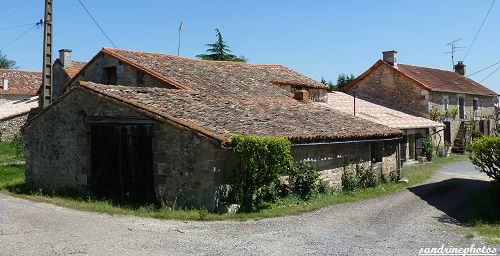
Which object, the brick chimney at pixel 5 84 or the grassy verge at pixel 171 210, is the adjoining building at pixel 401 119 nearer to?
the grassy verge at pixel 171 210

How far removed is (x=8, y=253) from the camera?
6637mm

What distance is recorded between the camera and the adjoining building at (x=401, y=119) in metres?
21.4

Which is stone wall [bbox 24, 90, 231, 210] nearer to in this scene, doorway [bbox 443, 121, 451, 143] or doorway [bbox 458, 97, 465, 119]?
doorway [bbox 443, 121, 451, 143]

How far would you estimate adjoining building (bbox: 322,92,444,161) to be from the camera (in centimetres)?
2136

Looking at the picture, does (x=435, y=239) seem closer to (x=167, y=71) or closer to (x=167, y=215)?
(x=167, y=215)

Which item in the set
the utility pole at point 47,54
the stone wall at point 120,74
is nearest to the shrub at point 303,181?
the stone wall at point 120,74

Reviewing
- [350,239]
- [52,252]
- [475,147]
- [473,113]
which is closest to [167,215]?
[52,252]

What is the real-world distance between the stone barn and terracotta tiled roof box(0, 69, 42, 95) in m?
22.7

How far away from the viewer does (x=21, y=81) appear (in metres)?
37.5

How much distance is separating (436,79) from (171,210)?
25.0m

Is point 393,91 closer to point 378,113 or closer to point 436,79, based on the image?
point 436,79

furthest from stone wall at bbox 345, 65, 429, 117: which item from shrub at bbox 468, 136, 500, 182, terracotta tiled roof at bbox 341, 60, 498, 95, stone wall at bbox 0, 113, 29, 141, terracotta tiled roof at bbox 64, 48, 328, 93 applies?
stone wall at bbox 0, 113, 29, 141

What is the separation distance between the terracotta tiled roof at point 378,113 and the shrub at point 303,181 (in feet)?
30.8

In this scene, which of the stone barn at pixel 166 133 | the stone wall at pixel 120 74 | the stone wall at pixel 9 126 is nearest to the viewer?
the stone barn at pixel 166 133
